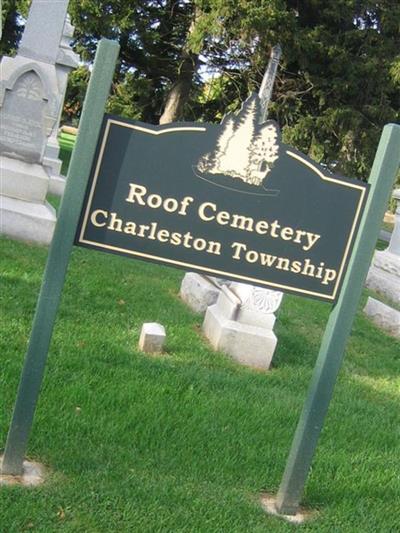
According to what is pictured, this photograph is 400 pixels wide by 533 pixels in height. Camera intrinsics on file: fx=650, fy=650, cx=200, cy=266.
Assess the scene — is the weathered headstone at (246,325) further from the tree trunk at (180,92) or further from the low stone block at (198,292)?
the tree trunk at (180,92)

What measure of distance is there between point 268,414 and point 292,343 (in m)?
2.12

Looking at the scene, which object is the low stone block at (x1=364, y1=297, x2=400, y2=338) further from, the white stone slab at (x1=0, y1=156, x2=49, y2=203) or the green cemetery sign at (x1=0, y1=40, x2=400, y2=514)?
the green cemetery sign at (x1=0, y1=40, x2=400, y2=514)

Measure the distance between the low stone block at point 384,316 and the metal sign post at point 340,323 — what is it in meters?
5.27

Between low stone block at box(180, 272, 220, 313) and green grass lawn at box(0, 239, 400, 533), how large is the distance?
51cm

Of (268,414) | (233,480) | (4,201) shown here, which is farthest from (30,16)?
(233,480)

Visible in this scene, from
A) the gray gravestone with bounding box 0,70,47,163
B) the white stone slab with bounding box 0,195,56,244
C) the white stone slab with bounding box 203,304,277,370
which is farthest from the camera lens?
the gray gravestone with bounding box 0,70,47,163

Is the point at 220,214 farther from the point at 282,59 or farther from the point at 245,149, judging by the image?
the point at 282,59

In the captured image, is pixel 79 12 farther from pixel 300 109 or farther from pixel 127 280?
pixel 127 280

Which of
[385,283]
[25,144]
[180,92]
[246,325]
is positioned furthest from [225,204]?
[180,92]

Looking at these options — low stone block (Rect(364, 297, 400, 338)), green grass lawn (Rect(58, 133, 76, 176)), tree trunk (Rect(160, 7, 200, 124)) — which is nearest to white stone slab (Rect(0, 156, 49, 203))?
low stone block (Rect(364, 297, 400, 338))

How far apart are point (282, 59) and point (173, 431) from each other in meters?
20.7

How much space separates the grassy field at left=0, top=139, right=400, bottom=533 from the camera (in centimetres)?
304

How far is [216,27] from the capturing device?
20.8 metres

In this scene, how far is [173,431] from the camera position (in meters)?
3.81
